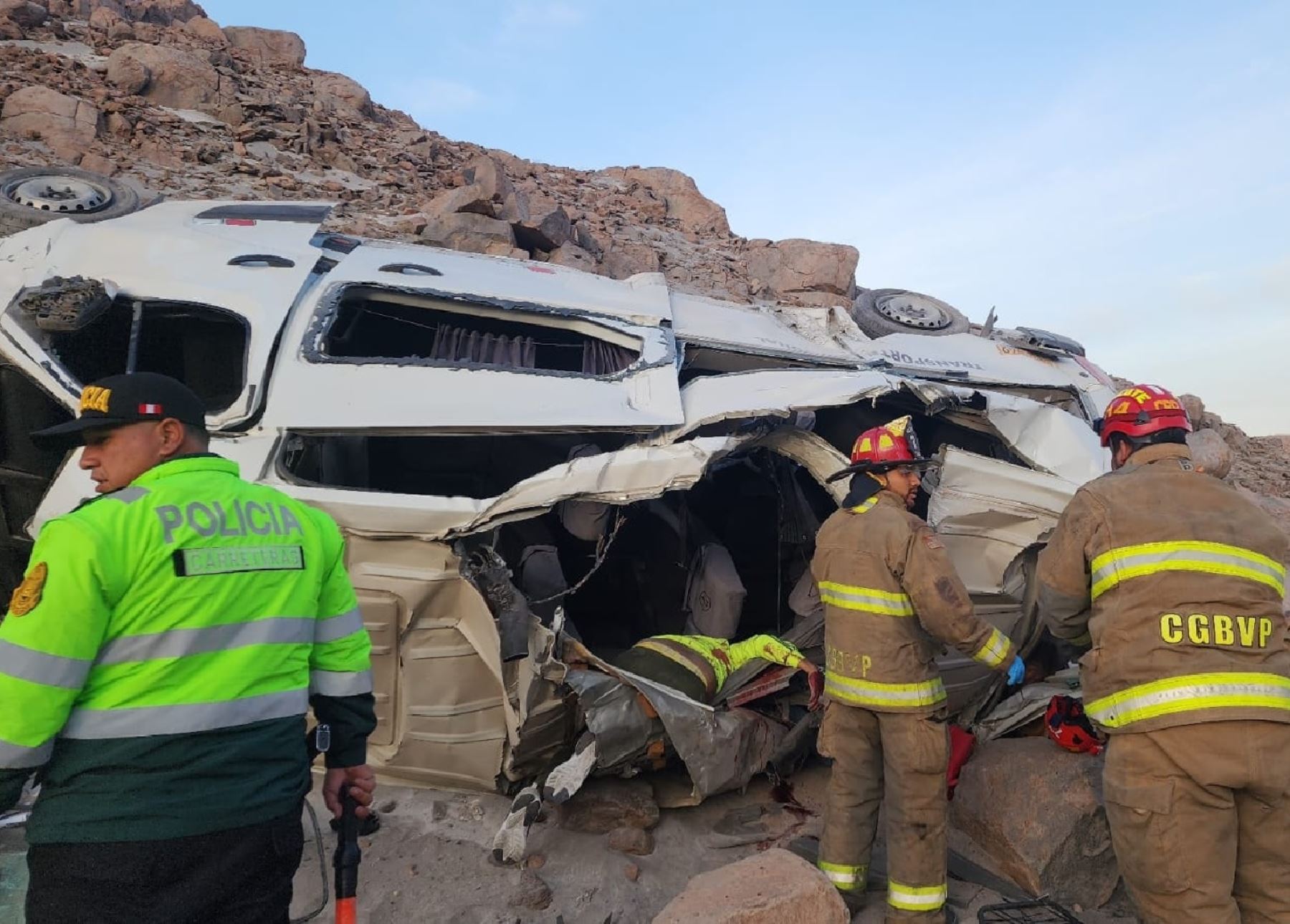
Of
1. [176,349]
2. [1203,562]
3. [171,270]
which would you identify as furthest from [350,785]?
[176,349]

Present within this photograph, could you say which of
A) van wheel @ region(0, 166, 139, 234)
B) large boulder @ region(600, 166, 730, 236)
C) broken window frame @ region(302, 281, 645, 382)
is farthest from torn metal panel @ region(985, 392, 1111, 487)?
large boulder @ region(600, 166, 730, 236)

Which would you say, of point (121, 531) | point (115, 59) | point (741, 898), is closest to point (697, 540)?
point (741, 898)

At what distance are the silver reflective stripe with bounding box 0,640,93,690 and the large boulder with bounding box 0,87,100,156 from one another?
43.0ft

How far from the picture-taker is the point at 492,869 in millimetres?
2998

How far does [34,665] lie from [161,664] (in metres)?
0.18

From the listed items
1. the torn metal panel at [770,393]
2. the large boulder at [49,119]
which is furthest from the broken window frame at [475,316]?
the large boulder at [49,119]

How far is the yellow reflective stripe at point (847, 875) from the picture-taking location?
115 inches

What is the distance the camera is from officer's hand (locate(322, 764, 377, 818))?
1861 mm

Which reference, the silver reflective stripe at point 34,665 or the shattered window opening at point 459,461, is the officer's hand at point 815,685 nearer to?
the shattered window opening at point 459,461

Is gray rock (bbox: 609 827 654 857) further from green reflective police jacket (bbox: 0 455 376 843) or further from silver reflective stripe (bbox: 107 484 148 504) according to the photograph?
silver reflective stripe (bbox: 107 484 148 504)

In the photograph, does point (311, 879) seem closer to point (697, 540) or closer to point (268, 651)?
point (268, 651)

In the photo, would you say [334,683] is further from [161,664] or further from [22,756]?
[22,756]

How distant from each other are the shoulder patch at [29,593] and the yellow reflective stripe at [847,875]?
253 cm

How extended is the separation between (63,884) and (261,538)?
647 mm
